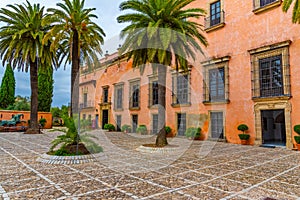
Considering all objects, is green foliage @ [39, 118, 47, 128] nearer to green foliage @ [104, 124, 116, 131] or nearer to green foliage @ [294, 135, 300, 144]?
green foliage @ [104, 124, 116, 131]

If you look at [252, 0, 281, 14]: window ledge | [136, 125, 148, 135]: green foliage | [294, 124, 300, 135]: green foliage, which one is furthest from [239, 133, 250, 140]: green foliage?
[136, 125, 148, 135]: green foliage

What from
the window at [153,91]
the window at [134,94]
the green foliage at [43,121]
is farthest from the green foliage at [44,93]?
the window at [153,91]

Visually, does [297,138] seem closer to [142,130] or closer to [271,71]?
[271,71]

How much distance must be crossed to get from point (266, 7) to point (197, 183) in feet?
35.6

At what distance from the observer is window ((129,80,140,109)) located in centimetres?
2121

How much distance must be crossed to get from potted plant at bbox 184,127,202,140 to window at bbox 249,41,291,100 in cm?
422

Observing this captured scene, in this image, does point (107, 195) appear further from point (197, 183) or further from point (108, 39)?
point (108, 39)

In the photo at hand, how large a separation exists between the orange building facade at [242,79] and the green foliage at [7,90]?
24554 mm

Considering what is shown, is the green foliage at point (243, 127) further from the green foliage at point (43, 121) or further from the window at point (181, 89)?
the green foliage at point (43, 121)

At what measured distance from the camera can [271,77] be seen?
11.6 metres

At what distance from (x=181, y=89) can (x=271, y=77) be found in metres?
6.28

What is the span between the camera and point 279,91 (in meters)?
11.2

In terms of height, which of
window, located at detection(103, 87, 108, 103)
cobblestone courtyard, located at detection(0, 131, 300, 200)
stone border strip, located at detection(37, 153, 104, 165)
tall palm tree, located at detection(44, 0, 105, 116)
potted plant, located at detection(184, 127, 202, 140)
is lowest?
cobblestone courtyard, located at detection(0, 131, 300, 200)

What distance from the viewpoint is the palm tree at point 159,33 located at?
918 centimetres
